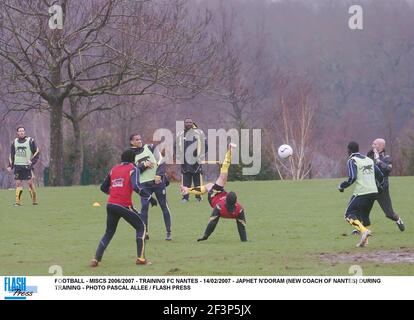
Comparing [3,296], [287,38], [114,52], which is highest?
[287,38]

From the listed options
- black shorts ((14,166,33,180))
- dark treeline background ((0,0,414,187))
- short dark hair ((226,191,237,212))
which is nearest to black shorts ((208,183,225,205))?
short dark hair ((226,191,237,212))

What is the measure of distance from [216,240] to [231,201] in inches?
40.3

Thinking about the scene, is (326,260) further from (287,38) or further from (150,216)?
(287,38)

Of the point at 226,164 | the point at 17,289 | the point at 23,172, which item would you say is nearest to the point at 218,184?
the point at 226,164

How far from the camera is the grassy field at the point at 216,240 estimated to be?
44.6 feet

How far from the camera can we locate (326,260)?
14.1 metres

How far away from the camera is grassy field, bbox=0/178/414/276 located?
1359 centimetres

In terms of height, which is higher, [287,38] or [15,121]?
[287,38]

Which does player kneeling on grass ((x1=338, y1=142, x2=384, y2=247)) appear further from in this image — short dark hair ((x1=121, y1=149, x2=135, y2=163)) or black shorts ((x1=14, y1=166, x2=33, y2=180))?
black shorts ((x1=14, y1=166, x2=33, y2=180))

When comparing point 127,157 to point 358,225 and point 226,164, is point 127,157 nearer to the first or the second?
point 358,225

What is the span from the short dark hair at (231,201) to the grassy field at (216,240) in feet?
2.25

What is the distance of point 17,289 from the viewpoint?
1206 cm

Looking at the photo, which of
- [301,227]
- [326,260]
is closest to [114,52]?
[301,227]
